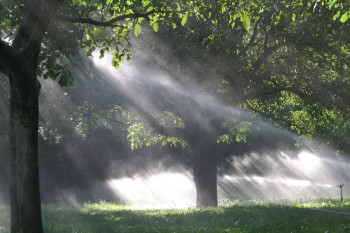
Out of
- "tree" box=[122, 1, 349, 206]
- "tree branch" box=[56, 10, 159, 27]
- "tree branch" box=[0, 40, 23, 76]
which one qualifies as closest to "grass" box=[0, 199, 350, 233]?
"tree branch" box=[56, 10, 159, 27]

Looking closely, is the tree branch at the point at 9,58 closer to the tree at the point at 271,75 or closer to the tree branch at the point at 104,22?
the tree branch at the point at 104,22

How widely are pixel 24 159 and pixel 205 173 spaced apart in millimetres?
13624

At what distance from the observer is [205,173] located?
1978cm

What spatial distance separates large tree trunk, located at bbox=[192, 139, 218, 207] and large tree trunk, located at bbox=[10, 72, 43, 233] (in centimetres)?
1305

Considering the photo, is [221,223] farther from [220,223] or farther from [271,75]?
[271,75]

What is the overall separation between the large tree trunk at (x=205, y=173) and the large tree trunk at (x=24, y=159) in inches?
514

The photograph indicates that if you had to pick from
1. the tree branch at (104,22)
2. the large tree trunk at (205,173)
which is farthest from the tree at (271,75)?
the tree branch at (104,22)

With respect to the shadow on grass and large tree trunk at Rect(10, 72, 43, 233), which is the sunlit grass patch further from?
large tree trunk at Rect(10, 72, 43, 233)

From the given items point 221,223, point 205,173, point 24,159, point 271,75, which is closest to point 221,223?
point 221,223

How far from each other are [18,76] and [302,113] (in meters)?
15.7

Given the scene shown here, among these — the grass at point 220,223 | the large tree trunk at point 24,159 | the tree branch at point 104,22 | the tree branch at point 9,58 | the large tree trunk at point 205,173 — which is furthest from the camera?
the large tree trunk at point 205,173

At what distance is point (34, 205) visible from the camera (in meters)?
6.84

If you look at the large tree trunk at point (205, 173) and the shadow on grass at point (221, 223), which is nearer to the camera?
the shadow on grass at point (221, 223)

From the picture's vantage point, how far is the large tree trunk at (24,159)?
6.76m
